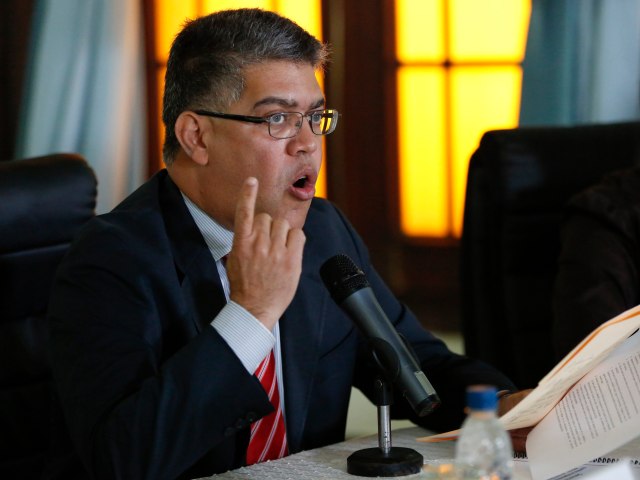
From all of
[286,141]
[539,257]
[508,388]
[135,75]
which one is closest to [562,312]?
[539,257]

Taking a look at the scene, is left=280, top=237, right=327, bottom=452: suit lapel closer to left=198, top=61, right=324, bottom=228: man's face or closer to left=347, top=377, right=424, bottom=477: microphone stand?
left=198, top=61, right=324, bottom=228: man's face

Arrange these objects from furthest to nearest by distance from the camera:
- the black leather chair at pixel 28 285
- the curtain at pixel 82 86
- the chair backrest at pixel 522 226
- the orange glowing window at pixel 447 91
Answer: the curtain at pixel 82 86
the orange glowing window at pixel 447 91
the chair backrest at pixel 522 226
the black leather chair at pixel 28 285

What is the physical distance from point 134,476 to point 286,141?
1.82 feet

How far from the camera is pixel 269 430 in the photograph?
5.08 feet

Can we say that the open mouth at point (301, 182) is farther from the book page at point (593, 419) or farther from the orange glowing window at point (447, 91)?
the orange glowing window at point (447, 91)

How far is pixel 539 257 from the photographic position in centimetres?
221

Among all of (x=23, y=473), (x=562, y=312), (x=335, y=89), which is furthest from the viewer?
(x=335, y=89)

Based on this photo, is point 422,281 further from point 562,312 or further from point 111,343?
point 111,343

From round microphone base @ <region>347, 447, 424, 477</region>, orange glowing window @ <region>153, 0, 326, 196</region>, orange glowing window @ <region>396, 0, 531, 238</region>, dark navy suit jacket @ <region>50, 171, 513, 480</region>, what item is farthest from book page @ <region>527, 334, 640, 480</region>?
orange glowing window @ <region>153, 0, 326, 196</region>

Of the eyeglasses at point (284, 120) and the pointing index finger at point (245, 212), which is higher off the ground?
the eyeglasses at point (284, 120)

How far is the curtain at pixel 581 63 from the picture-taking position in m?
3.24

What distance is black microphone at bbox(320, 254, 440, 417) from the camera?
4.00 feet

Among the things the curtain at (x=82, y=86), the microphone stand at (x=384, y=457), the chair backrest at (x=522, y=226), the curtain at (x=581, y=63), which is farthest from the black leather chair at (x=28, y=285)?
the curtain at (x=82, y=86)

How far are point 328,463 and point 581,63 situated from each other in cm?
232
